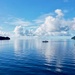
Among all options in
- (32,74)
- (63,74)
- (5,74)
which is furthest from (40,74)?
(5,74)

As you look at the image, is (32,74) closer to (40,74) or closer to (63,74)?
(40,74)

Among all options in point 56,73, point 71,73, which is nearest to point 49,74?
point 56,73

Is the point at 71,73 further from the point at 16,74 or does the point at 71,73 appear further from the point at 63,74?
the point at 16,74

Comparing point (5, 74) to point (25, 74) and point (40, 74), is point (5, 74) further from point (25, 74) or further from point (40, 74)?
point (40, 74)

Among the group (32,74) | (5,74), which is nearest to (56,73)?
(32,74)

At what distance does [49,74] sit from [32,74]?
16.2 ft

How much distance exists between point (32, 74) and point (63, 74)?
9.05 m

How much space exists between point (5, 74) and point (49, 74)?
41.6ft

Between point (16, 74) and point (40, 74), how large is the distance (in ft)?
22.7

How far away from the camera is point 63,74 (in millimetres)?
48344

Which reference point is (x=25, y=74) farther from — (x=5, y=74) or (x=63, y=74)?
(x=63, y=74)

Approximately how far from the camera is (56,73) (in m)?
49.6

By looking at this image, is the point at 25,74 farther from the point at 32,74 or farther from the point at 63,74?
the point at 63,74

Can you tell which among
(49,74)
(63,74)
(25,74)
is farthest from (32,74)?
(63,74)
